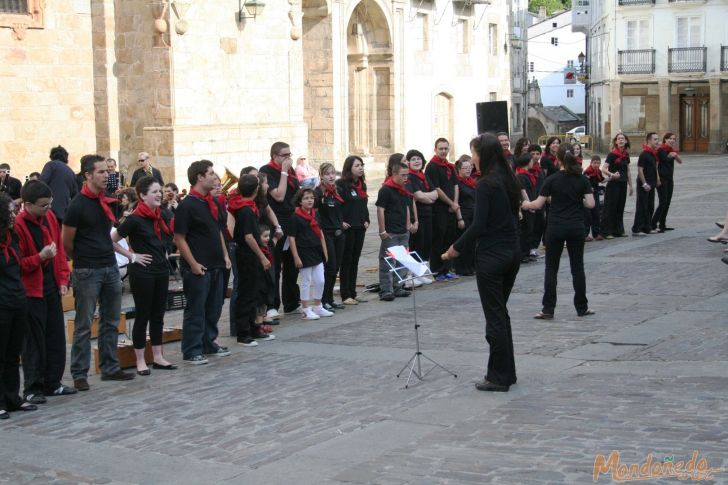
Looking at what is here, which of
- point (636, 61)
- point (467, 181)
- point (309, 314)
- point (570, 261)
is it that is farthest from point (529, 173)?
point (636, 61)

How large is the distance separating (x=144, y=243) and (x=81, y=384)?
1.34 m

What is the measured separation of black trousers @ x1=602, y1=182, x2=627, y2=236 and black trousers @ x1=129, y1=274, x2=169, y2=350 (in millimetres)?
11385

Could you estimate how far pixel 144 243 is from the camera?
9781 mm

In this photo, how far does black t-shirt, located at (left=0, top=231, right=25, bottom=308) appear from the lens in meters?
8.37

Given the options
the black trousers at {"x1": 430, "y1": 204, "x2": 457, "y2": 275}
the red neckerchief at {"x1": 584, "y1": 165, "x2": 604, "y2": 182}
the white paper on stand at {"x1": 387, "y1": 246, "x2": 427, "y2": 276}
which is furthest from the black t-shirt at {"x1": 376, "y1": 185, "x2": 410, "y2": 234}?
the red neckerchief at {"x1": 584, "y1": 165, "x2": 604, "y2": 182}

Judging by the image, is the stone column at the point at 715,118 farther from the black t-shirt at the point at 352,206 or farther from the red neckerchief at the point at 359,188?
the black t-shirt at the point at 352,206

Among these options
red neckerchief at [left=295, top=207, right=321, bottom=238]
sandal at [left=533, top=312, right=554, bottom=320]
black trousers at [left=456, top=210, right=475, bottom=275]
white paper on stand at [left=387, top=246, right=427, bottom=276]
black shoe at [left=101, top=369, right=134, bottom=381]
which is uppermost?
red neckerchief at [left=295, top=207, right=321, bottom=238]

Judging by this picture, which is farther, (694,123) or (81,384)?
(694,123)

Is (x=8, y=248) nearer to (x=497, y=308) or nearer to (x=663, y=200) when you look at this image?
(x=497, y=308)

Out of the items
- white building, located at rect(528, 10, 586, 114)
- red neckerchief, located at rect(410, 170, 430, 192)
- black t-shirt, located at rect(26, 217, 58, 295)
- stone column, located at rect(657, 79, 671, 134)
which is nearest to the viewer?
black t-shirt, located at rect(26, 217, 58, 295)

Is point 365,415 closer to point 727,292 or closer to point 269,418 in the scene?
point 269,418

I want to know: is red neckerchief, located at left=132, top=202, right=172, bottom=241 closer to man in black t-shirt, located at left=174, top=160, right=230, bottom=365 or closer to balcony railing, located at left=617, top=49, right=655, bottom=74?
man in black t-shirt, located at left=174, top=160, right=230, bottom=365

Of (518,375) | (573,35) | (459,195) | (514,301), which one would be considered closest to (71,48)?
(459,195)

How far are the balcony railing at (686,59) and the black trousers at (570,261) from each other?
158 ft
